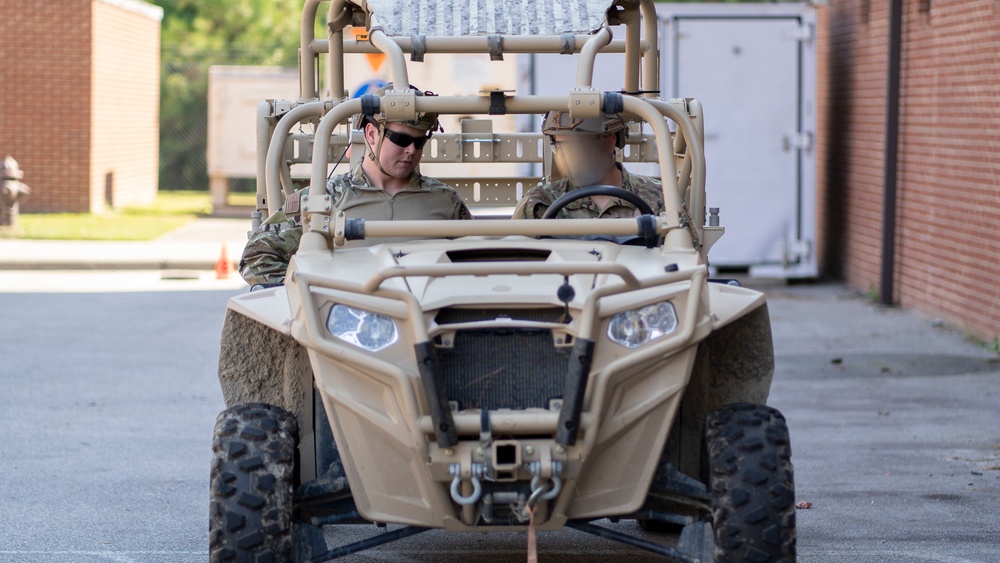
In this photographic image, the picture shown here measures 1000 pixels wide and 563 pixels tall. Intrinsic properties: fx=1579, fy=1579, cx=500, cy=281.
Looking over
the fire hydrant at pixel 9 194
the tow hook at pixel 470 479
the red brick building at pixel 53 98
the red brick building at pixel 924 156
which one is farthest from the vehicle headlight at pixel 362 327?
the red brick building at pixel 53 98

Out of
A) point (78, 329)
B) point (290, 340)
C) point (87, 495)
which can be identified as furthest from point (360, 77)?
point (290, 340)

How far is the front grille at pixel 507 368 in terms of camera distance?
4.79m

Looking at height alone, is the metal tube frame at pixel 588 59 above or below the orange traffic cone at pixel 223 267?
above

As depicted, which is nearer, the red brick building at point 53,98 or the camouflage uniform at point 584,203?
the camouflage uniform at point 584,203

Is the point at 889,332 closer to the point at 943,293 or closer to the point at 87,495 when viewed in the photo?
the point at 943,293

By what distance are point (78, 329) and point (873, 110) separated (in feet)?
26.9

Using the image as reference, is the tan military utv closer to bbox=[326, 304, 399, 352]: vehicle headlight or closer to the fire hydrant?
bbox=[326, 304, 399, 352]: vehicle headlight

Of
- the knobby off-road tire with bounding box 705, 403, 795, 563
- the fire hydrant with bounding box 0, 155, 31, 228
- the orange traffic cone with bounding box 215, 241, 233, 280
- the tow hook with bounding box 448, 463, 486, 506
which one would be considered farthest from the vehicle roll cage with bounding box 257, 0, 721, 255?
the fire hydrant with bounding box 0, 155, 31, 228

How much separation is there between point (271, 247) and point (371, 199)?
45 centimetres

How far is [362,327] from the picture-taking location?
15.6ft

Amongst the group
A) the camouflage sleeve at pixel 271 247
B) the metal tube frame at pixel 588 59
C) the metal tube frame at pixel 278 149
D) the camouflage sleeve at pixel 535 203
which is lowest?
the camouflage sleeve at pixel 271 247

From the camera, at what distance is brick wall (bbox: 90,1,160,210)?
938 inches

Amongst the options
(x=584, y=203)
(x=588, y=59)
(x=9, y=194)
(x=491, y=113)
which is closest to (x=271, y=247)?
(x=584, y=203)

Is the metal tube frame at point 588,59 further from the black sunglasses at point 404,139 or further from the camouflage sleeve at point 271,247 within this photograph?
the camouflage sleeve at point 271,247
